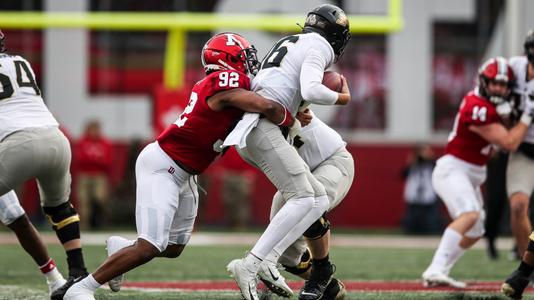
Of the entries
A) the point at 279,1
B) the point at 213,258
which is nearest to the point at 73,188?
the point at 279,1

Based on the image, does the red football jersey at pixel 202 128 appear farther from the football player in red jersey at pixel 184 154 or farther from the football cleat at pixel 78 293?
the football cleat at pixel 78 293

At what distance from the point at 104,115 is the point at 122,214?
2297 millimetres

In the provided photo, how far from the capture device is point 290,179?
5.93m

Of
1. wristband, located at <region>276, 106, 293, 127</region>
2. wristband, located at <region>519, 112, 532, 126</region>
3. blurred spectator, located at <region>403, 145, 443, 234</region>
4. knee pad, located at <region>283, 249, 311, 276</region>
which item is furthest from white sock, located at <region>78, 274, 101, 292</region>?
blurred spectator, located at <region>403, 145, 443, 234</region>

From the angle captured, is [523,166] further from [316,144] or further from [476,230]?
[316,144]

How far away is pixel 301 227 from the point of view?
599 cm

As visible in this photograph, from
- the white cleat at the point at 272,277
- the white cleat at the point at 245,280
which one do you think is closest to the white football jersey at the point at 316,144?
the white cleat at the point at 272,277

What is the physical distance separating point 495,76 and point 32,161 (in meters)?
3.46

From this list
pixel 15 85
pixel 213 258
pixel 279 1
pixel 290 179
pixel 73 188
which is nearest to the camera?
pixel 290 179

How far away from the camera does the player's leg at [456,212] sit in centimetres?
786

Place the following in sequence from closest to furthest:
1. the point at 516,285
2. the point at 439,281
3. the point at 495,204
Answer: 1. the point at 516,285
2. the point at 439,281
3. the point at 495,204

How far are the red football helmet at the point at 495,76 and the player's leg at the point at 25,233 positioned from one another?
133 inches

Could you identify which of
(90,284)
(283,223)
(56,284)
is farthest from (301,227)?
(56,284)

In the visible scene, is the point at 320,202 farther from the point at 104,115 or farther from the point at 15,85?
the point at 104,115
